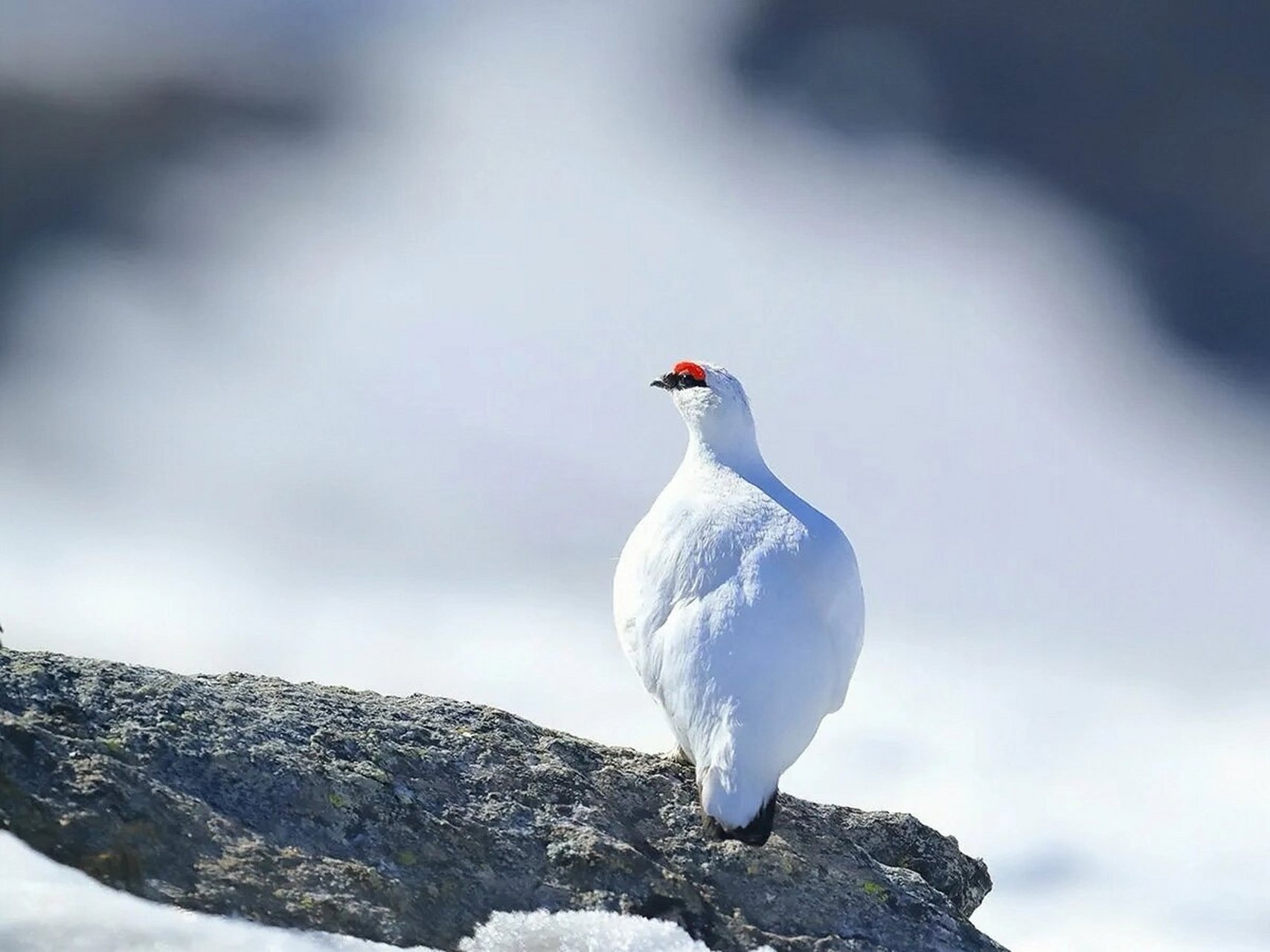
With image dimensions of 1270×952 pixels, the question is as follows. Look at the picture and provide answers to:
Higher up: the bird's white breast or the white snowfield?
→ the bird's white breast

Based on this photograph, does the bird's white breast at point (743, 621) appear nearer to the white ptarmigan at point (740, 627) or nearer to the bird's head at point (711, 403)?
the white ptarmigan at point (740, 627)

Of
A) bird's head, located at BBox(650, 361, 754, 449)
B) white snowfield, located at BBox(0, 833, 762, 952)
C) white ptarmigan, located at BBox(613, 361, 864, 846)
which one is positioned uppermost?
bird's head, located at BBox(650, 361, 754, 449)

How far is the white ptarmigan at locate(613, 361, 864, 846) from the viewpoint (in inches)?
202

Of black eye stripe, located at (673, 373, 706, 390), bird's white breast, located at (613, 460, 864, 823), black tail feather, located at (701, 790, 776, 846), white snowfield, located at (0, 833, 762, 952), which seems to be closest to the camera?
white snowfield, located at (0, 833, 762, 952)

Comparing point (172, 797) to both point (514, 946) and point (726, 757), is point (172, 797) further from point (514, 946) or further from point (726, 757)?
point (726, 757)

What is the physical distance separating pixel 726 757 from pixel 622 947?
791mm

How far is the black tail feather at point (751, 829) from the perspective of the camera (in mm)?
5055

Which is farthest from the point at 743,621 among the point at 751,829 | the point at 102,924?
the point at 102,924

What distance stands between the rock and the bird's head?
60.9 inches

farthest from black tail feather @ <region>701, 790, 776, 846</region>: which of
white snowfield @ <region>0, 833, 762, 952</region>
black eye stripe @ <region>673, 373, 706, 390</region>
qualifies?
black eye stripe @ <region>673, 373, 706, 390</region>

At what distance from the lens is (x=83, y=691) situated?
15.5 feet

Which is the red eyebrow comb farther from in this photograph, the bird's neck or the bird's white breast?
the bird's white breast

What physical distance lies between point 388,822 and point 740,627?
137cm

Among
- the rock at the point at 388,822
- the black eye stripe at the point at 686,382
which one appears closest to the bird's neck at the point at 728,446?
the black eye stripe at the point at 686,382
